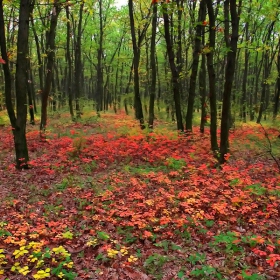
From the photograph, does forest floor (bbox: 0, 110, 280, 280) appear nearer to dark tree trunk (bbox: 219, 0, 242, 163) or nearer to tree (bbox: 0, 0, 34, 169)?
tree (bbox: 0, 0, 34, 169)

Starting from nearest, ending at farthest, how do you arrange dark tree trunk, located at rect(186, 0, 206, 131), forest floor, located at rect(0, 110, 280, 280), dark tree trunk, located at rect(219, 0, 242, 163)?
forest floor, located at rect(0, 110, 280, 280) → dark tree trunk, located at rect(219, 0, 242, 163) → dark tree trunk, located at rect(186, 0, 206, 131)

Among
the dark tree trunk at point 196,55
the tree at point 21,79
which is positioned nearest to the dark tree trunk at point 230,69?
the dark tree trunk at point 196,55

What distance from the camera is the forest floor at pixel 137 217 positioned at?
4.51 m

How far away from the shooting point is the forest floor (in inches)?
178

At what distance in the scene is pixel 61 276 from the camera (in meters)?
4.12

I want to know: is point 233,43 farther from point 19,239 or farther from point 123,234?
point 19,239

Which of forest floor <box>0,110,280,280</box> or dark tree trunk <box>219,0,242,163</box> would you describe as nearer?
forest floor <box>0,110,280,280</box>

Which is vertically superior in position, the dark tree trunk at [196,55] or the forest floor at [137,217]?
the dark tree trunk at [196,55]

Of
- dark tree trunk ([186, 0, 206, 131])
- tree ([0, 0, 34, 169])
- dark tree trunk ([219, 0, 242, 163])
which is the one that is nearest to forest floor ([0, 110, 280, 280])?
tree ([0, 0, 34, 169])

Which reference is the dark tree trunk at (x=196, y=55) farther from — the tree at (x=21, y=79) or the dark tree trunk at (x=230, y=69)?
the tree at (x=21, y=79)

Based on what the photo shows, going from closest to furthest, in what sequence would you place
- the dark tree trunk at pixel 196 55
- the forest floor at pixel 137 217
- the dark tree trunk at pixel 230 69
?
the forest floor at pixel 137 217 → the dark tree trunk at pixel 230 69 → the dark tree trunk at pixel 196 55

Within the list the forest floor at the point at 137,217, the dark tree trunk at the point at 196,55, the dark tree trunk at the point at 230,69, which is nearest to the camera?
Result: the forest floor at the point at 137,217

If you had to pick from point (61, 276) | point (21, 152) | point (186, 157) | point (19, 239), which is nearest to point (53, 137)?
point (21, 152)

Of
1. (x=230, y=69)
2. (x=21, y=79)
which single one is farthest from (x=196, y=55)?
(x=21, y=79)
